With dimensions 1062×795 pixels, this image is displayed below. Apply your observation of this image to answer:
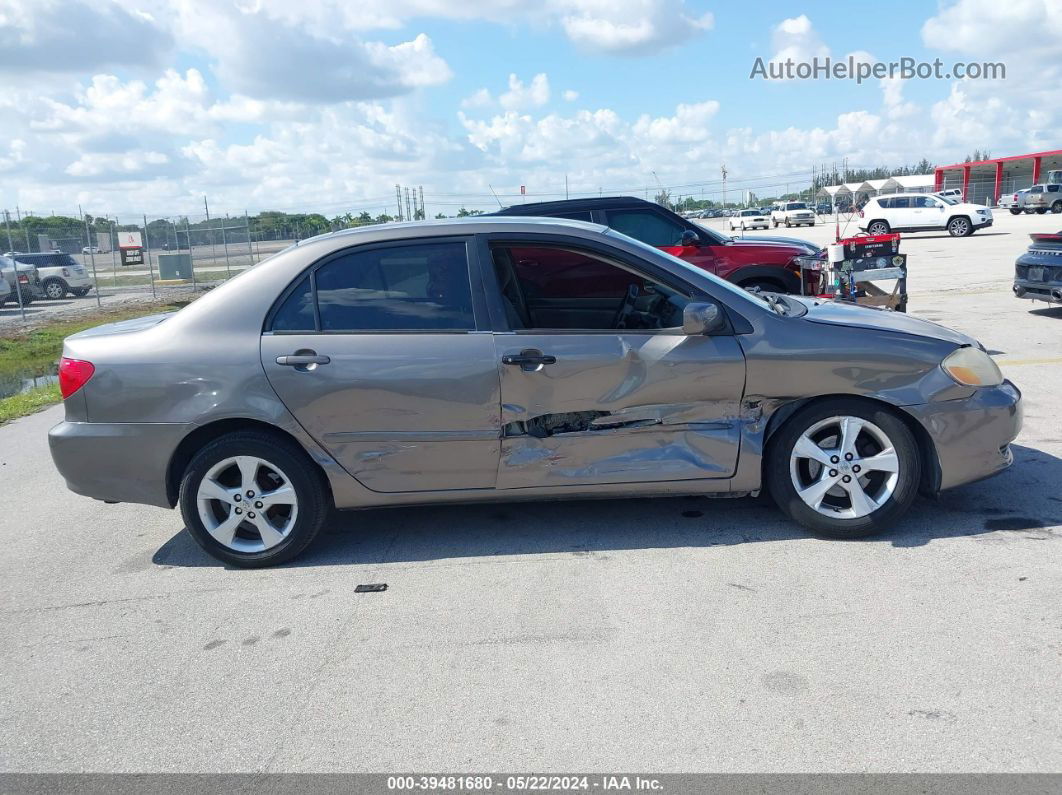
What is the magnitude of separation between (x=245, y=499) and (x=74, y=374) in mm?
1143

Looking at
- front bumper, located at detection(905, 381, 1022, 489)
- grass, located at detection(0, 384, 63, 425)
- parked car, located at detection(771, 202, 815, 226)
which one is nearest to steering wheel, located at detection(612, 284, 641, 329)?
front bumper, located at detection(905, 381, 1022, 489)

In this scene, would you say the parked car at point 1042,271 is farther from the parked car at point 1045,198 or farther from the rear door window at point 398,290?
the parked car at point 1045,198

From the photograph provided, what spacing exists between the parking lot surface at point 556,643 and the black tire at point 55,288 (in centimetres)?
2444

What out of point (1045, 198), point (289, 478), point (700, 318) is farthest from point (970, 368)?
point (1045, 198)

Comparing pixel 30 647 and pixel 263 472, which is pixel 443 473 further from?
pixel 30 647

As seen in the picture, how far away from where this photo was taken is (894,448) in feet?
14.7

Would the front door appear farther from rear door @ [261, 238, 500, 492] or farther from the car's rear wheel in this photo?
the car's rear wheel

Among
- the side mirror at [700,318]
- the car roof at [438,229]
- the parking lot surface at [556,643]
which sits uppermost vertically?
the car roof at [438,229]

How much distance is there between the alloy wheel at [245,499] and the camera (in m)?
4.60

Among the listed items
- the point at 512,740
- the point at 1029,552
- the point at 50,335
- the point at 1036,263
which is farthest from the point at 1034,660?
the point at 50,335

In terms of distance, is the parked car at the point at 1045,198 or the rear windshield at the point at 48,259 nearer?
the rear windshield at the point at 48,259

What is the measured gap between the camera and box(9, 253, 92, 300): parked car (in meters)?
26.6

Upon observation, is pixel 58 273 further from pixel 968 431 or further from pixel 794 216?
pixel 794 216

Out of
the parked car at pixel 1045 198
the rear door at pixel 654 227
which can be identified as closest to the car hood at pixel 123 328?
the rear door at pixel 654 227
